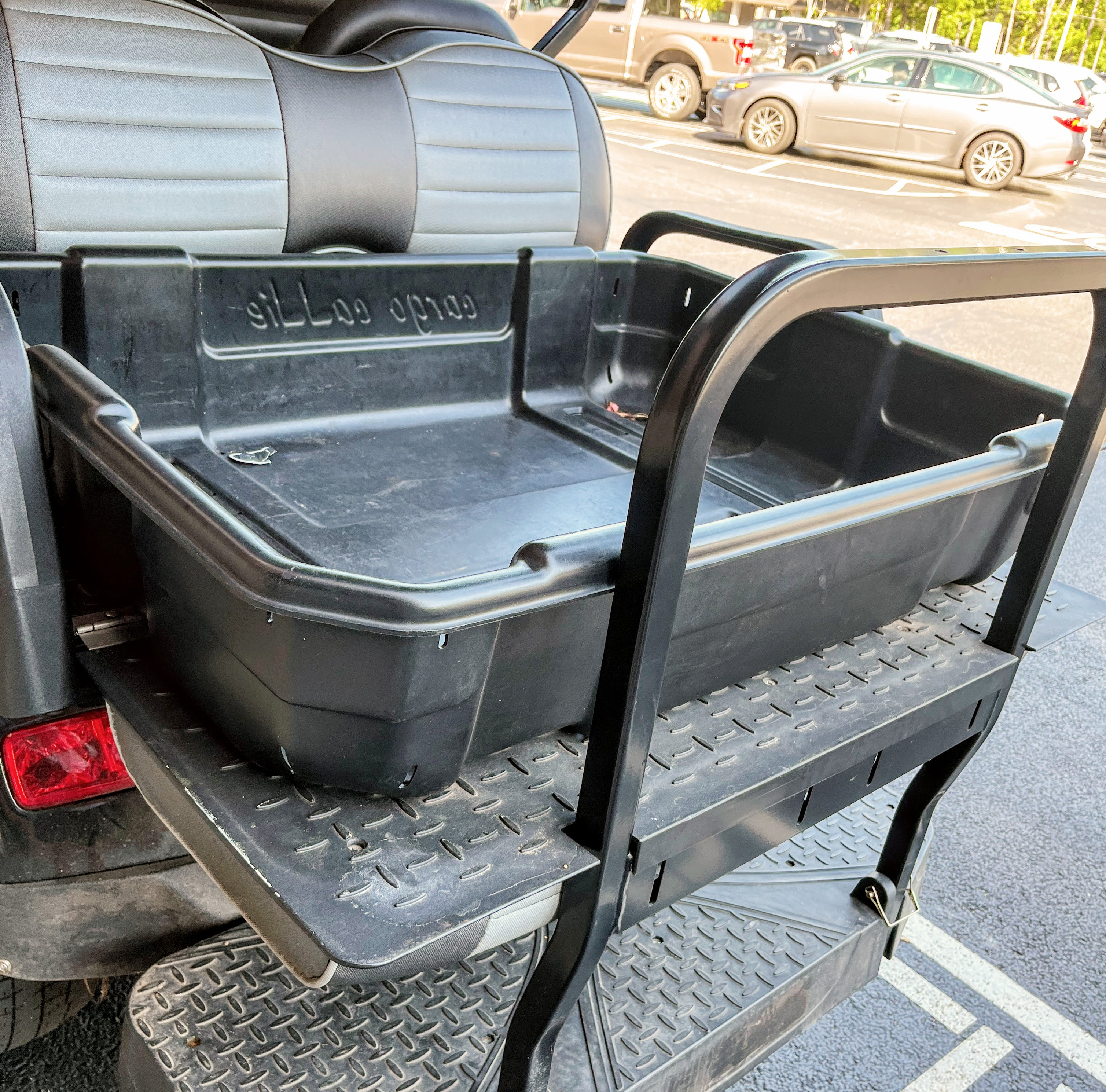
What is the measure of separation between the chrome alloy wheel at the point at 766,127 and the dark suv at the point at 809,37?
201 inches

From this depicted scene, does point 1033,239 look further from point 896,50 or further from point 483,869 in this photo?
point 483,869

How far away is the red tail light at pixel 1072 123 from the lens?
36.5 ft

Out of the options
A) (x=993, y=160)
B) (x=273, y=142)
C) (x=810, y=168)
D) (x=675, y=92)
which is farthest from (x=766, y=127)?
(x=273, y=142)

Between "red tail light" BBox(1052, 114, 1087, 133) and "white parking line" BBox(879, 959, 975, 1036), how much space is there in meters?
11.0

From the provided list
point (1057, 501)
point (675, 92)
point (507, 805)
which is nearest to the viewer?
point (507, 805)

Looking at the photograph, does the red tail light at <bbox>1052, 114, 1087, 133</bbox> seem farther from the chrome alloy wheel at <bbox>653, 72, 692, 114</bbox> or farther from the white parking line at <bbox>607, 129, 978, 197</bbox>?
the chrome alloy wheel at <bbox>653, 72, 692, 114</bbox>

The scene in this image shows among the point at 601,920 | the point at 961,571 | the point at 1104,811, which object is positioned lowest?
the point at 1104,811

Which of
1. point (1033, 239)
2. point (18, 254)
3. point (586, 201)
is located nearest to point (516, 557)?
point (18, 254)

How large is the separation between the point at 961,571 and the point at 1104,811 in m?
1.49

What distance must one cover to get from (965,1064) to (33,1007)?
1641 millimetres

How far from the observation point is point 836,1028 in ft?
7.06

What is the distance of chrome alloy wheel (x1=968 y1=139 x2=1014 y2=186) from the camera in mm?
11453

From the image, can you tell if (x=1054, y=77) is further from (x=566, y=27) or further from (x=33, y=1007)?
(x=33, y=1007)

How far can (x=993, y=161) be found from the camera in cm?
1152
